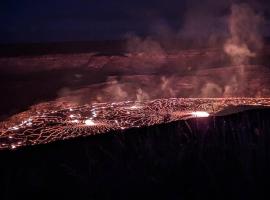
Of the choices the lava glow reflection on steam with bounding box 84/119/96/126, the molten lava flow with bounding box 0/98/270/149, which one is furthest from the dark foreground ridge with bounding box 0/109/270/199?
the lava glow reflection on steam with bounding box 84/119/96/126

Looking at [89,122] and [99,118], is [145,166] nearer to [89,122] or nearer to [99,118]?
[89,122]

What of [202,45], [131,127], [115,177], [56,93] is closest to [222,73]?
[202,45]

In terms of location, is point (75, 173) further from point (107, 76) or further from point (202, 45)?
point (202, 45)

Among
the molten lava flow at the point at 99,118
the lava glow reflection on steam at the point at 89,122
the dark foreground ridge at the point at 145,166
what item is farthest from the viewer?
the lava glow reflection on steam at the point at 89,122

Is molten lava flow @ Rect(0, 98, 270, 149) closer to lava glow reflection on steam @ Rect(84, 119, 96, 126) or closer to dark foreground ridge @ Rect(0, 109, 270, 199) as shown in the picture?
lava glow reflection on steam @ Rect(84, 119, 96, 126)

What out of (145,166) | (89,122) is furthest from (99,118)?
(145,166)

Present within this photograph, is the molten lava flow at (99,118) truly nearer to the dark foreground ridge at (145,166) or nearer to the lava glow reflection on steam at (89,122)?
the lava glow reflection on steam at (89,122)

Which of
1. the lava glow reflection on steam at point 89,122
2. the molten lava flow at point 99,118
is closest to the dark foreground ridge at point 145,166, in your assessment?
the molten lava flow at point 99,118

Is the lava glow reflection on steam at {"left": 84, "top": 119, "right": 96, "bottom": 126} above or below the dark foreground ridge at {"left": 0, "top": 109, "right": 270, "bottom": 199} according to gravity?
above
